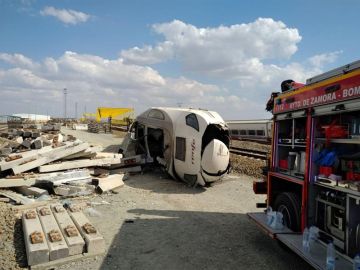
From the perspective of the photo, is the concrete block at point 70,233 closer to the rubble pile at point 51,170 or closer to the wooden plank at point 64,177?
the rubble pile at point 51,170

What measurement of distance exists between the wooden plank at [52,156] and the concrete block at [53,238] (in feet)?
13.4

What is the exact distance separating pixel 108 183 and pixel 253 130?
21716 millimetres

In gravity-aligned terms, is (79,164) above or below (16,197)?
above

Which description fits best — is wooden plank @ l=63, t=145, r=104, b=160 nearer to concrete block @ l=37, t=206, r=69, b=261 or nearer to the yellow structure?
concrete block @ l=37, t=206, r=69, b=261

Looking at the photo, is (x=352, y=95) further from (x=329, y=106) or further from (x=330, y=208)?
(x=330, y=208)

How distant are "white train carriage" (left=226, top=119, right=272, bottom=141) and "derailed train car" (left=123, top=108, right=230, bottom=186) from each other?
53.7ft

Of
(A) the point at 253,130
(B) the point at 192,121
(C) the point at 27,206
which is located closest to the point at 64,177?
(C) the point at 27,206

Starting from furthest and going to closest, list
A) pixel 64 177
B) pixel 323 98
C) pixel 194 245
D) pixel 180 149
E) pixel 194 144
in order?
pixel 180 149 < pixel 194 144 < pixel 64 177 < pixel 194 245 < pixel 323 98

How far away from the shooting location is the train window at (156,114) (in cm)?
1241

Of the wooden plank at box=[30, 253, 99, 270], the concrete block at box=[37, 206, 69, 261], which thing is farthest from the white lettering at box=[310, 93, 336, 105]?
the concrete block at box=[37, 206, 69, 261]

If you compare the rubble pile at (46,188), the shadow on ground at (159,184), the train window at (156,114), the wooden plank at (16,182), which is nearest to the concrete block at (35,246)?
the rubble pile at (46,188)

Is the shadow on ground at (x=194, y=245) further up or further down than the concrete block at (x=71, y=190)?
further down

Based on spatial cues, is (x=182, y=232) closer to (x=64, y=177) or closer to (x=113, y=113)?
(x=64, y=177)

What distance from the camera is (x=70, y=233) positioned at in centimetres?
575
